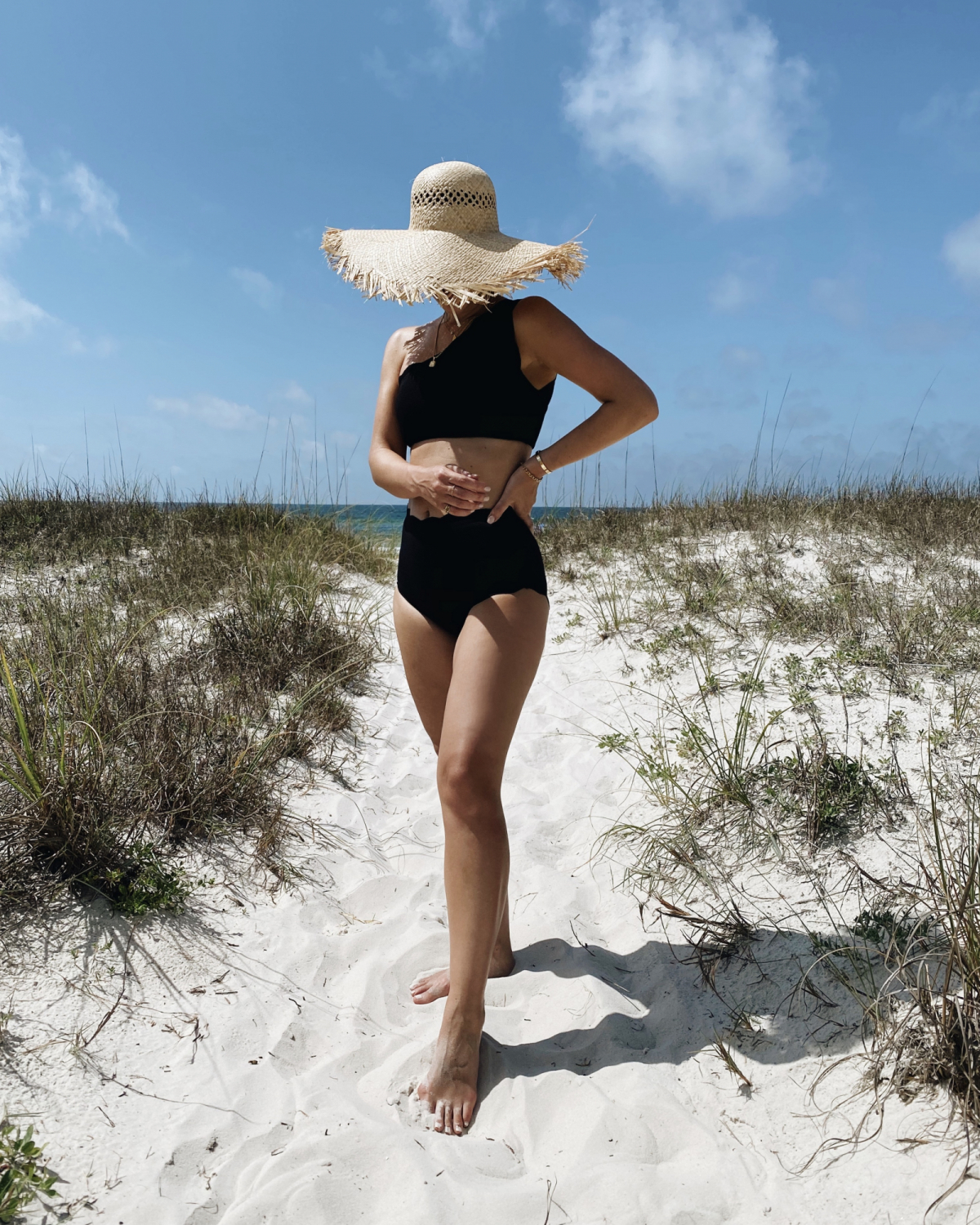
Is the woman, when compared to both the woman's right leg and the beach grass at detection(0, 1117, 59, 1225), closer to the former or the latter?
the woman's right leg

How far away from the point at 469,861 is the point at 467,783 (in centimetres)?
20

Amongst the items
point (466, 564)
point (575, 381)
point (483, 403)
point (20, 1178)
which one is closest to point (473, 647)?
point (466, 564)

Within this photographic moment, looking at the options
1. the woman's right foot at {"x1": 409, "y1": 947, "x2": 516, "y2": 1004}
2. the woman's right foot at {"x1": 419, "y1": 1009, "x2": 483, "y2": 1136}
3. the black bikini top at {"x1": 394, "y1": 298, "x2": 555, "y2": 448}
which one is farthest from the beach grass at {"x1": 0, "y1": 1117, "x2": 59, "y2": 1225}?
Result: the black bikini top at {"x1": 394, "y1": 298, "x2": 555, "y2": 448}

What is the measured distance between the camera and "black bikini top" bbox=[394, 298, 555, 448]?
2.09 metres

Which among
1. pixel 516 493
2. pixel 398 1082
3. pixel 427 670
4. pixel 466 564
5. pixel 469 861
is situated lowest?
pixel 398 1082

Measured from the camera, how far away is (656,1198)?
164 cm

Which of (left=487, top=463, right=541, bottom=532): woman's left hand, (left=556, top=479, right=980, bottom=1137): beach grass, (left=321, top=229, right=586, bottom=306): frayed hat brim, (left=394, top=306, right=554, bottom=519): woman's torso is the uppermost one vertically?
(left=321, top=229, right=586, bottom=306): frayed hat brim

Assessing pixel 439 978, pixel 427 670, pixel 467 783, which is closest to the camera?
pixel 467 783

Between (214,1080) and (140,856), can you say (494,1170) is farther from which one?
(140,856)

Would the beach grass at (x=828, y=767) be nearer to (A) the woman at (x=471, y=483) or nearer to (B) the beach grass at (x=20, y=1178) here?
(A) the woman at (x=471, y=483)

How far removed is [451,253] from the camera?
6.81ft

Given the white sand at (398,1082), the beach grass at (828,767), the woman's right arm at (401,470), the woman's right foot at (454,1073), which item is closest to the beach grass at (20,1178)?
the white sand at (398,1082)

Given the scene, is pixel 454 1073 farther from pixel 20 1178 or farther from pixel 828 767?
pixel 828 767

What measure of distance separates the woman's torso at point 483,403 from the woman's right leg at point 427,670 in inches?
13.1
